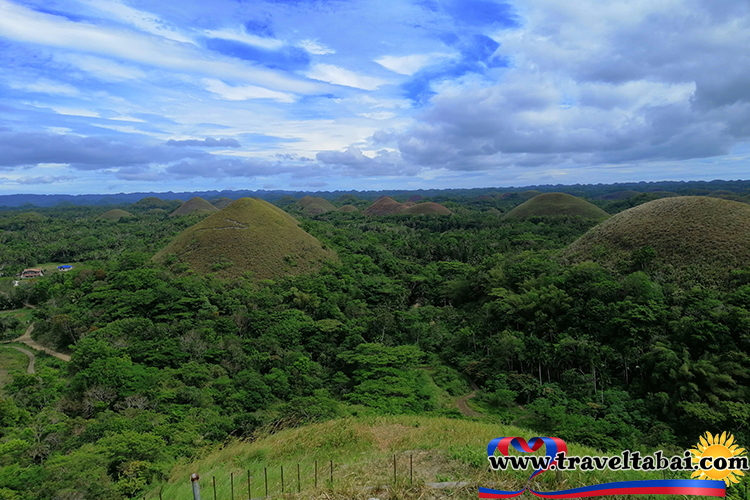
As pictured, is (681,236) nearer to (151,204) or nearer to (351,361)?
(351,361)

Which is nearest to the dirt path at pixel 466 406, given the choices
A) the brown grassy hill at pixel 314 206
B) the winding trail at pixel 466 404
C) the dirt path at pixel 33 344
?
the winding trail at pixel 466 404

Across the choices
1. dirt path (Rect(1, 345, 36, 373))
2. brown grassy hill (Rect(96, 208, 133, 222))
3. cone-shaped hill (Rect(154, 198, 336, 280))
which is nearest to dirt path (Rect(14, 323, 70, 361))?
dirt path (Rect(1, 345, 36, 373))

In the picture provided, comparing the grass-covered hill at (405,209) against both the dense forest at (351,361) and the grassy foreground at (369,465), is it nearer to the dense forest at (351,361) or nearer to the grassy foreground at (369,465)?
the dense forest at (351,361)

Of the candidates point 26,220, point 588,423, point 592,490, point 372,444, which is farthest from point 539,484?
point 26,220

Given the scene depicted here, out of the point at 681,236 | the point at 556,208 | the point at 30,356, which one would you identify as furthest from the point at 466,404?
the point at 556,208

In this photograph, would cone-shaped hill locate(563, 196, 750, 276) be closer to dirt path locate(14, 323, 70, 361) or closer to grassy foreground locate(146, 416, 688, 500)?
grassy foreground locate(146, 416, 688, 500)

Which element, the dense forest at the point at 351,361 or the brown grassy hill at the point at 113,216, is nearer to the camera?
the dense forest at the point at 351,361

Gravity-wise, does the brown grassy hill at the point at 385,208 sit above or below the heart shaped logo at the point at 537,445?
above
